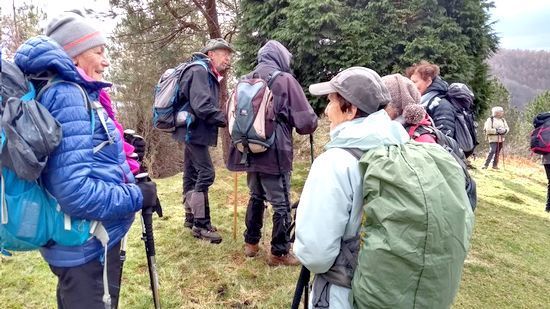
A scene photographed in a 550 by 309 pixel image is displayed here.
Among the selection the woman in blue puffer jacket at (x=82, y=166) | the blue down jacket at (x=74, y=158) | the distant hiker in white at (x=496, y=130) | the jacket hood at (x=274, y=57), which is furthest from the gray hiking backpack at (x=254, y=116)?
the distant hiker in white at (x=496, y=130)

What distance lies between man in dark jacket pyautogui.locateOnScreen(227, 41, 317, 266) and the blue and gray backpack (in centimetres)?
218

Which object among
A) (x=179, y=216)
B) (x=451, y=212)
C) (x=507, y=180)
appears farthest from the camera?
(x=507, y=180)

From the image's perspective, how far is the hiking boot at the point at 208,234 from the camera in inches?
192

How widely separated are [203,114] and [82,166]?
244 cm

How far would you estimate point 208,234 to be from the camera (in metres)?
4.93

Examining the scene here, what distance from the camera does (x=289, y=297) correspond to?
12.6 ft

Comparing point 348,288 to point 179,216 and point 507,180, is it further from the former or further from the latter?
point 507,180

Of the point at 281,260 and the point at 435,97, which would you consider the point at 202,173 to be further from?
the point at 435,97

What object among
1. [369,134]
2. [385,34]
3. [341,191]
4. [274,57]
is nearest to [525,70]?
[385,34]

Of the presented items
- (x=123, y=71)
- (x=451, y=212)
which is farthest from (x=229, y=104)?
(x=123, y=71)

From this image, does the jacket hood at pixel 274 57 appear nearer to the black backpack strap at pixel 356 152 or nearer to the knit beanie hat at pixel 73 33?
the knit beanie hat at pixel 73 33

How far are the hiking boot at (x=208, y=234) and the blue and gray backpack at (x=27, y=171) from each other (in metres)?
2.84

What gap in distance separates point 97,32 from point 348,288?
1.99 metres

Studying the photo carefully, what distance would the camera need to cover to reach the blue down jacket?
75.1 inches
